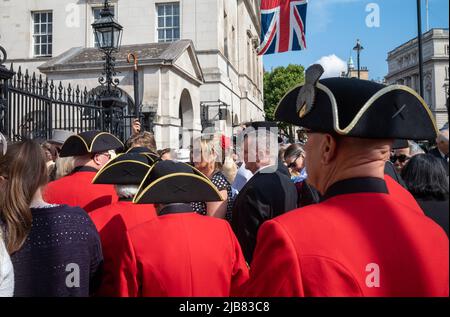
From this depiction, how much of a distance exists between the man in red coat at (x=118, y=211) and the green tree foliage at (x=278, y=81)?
62.2 m

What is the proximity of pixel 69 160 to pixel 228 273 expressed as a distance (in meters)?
2.62

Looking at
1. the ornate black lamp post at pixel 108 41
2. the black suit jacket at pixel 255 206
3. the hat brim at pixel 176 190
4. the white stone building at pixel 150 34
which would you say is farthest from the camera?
the white stone building at pixel 150 34

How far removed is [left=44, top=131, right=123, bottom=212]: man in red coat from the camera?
397 centimetres

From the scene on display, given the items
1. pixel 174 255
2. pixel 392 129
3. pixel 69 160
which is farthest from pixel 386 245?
pixel 69 160

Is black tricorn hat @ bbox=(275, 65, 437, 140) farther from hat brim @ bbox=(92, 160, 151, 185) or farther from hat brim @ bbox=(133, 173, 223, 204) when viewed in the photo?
hat brim @ bbox=(92, 160, 151, 185)

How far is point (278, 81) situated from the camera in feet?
220

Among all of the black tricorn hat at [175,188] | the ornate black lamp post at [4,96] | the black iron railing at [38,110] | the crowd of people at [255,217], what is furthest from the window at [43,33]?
the black tricorn hat at [175,188]

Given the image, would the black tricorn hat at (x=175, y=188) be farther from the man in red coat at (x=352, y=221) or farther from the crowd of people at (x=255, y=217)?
the man in red coat at (x=352, y=221)

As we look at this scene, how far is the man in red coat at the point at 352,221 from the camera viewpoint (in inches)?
53.5

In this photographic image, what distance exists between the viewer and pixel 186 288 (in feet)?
8.11

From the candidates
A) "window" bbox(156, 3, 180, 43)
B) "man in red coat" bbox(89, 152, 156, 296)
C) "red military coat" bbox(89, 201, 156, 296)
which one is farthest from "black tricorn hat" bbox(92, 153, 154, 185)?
"window" bbox(156, 3, 180, 43)

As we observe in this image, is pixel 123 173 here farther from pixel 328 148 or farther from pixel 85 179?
pixel 328 148

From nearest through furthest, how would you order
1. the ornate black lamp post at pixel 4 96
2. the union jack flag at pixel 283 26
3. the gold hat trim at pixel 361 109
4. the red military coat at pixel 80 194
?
the gold hat trim at pixel 361 109, the red military coat at pixel 80 194, the ornate black lamp post at pixel 4 96, the union jack flag at pixel 283 26
